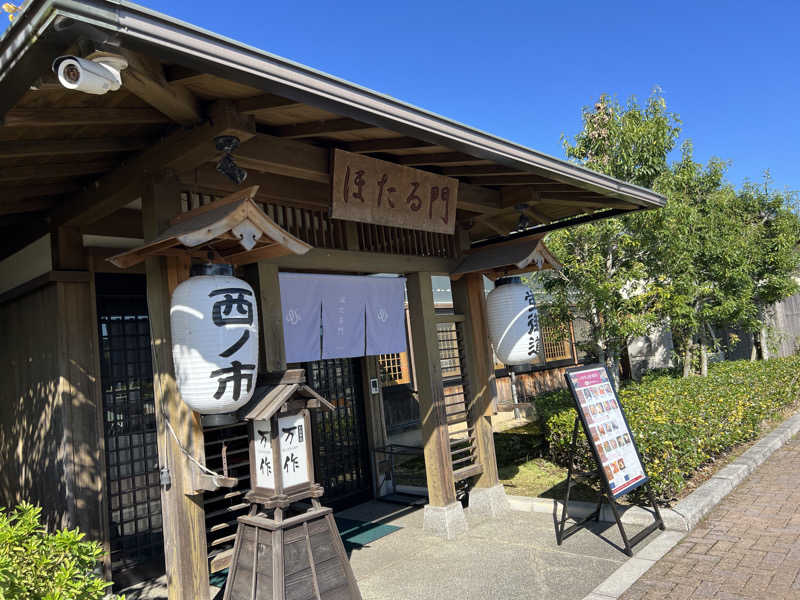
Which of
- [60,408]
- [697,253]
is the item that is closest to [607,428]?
[60,408]

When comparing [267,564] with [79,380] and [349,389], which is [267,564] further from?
[349,389]

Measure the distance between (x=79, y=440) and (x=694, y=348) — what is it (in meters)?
14.0

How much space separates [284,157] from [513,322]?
11.2 ft

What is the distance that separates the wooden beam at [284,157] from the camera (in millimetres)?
4504

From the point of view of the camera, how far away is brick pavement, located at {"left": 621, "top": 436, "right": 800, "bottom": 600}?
4.54m

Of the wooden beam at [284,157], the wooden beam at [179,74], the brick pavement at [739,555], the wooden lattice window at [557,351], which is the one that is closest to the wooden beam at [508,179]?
the wooden beam at [284,157]

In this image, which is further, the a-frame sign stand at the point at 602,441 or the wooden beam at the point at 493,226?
the wooden beam at the point at 493,226

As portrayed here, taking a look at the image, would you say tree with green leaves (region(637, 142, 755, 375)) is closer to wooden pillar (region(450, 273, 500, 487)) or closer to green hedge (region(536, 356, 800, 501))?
green hedge (region(536, 356, 800, 501))

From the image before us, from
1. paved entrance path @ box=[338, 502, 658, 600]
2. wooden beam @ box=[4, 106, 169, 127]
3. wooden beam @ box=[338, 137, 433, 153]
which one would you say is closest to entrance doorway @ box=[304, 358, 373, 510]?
paved entrance path @ box=[338, 502, 658, 600]

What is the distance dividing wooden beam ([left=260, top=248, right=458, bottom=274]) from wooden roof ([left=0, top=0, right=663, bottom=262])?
577mm

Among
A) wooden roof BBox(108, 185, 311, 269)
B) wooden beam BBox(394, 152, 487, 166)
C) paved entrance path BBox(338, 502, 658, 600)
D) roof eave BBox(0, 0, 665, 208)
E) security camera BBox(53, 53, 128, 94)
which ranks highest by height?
wooden beam BBox(394, 152, 487, 166)

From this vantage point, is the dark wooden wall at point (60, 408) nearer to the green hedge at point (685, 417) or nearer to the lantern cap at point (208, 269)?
the lantern cap at point (208, 269)

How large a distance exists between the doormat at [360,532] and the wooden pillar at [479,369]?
1.41 metres

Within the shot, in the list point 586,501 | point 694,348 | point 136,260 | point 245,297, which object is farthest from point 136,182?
point 694,348
